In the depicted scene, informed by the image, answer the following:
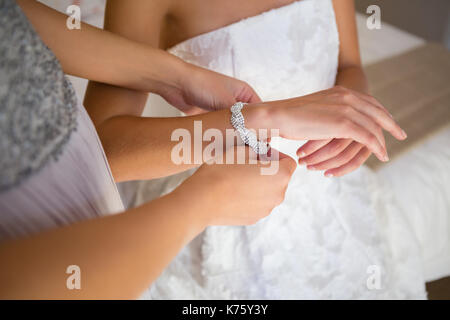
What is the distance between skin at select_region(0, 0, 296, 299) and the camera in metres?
0.27

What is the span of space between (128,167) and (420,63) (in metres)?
1.47

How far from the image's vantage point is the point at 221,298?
0.80m

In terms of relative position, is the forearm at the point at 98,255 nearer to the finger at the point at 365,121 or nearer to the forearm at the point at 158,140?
the forearm at the point at 158,140

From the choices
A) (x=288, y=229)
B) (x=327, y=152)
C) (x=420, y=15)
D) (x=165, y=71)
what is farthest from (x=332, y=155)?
(x=420, y=15)

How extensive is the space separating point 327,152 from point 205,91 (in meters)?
0.27

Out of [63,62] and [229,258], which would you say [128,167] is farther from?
→ [229,258]

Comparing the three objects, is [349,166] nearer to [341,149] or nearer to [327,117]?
[341,149]

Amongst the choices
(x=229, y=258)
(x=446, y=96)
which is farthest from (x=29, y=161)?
(x=446, y=96)

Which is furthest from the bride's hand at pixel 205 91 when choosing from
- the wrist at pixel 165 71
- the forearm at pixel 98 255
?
the forearm at pixel 98 255

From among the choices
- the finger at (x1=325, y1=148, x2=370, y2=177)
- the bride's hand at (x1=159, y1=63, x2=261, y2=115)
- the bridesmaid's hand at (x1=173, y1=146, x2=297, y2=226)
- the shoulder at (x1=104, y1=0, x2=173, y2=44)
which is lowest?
the bridesmaid's hand at (x1=173, y1=146, x2=297, y2=226)

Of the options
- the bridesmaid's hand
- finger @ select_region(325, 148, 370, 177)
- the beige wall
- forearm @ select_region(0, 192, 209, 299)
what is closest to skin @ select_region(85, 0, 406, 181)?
finger @ select_region(325, 148, 370, 177)

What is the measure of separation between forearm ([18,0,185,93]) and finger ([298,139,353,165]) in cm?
31

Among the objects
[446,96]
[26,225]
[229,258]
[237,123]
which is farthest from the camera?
[446,96]

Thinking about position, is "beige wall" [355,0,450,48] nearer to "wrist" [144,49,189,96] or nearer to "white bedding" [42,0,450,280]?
"white bedding" [42,0,450,280]
